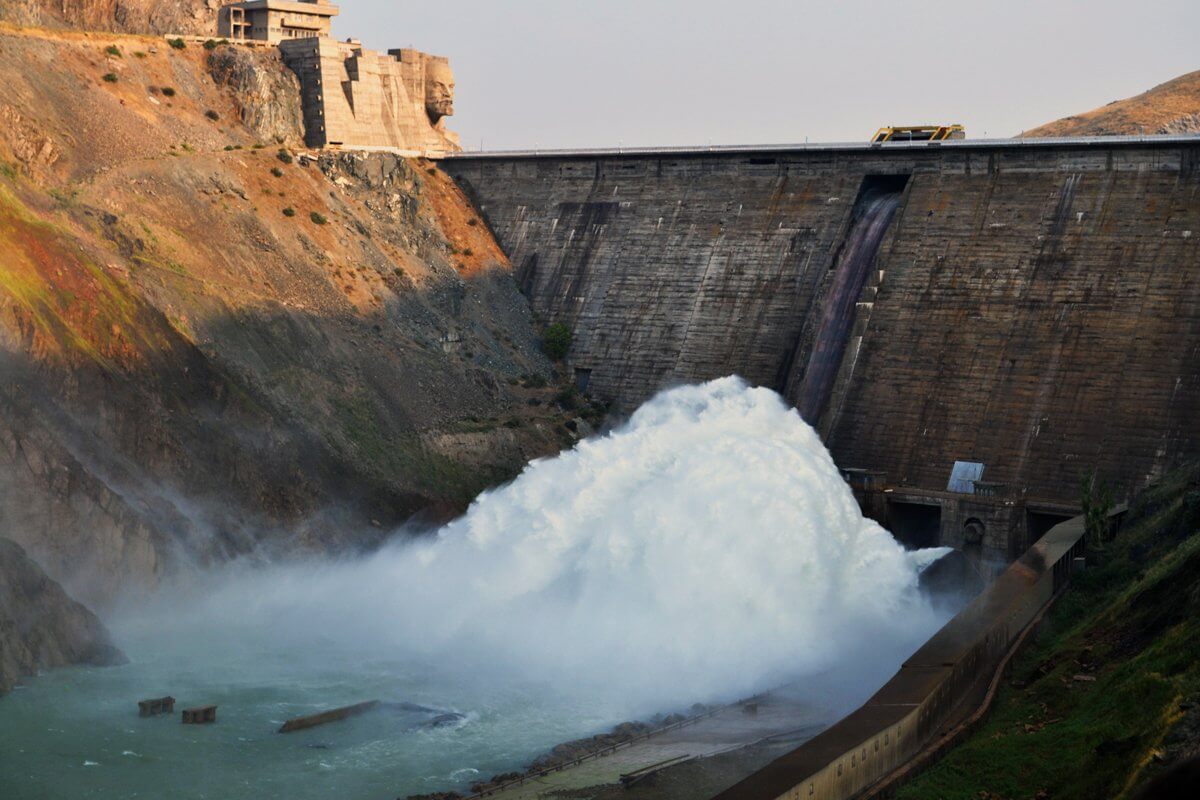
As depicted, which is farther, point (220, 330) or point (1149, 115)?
point (1149, 115)

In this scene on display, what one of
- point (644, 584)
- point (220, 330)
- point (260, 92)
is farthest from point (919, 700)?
point (260, 92)

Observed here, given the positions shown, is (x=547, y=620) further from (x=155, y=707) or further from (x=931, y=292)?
(x=931, y=292)

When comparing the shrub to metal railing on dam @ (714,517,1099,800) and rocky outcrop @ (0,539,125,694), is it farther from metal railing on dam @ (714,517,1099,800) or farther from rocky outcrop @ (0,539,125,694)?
rocky outcrop @ (0,539,125,694)

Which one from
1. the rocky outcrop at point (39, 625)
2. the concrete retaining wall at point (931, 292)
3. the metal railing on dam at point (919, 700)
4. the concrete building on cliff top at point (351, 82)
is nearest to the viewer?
the metal railing on dam at point (919, 700)

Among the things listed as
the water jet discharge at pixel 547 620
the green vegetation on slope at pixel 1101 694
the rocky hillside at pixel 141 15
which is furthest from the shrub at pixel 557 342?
the rocky hillside at pixel 141 15

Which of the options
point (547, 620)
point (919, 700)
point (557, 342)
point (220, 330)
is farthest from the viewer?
point (557, 342)

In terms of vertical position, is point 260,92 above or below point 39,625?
above

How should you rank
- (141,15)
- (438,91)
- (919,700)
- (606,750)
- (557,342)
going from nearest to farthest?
1. (919,700)
2. (606,750)
3. (557,342)
4. (438,91)
5. (141,15)

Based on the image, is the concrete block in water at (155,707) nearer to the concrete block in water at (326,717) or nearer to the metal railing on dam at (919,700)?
the concrete block in water at (326,717)
